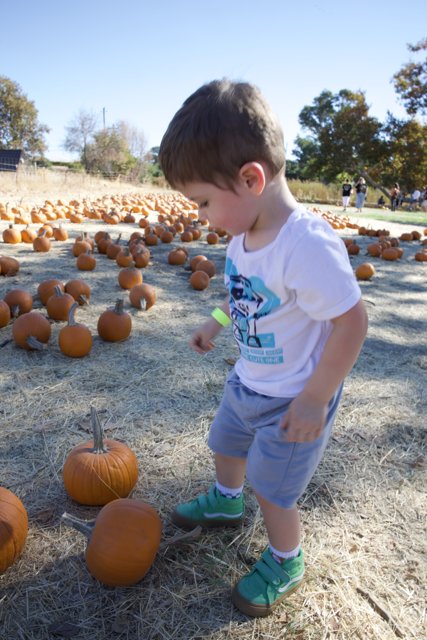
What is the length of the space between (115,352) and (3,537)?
212 cm

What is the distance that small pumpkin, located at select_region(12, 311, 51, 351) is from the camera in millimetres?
3562

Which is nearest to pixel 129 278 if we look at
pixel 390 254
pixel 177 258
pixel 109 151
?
pixel 177 258

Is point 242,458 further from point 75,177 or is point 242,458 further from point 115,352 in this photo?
point 75,177

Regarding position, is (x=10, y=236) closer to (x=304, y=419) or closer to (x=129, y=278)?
(x=129, y=278)

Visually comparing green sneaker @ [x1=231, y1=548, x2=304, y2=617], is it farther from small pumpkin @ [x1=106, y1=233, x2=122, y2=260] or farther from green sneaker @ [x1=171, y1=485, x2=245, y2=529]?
small pumpkin @ [x1=106, y1=233, x2=122, y2=260]

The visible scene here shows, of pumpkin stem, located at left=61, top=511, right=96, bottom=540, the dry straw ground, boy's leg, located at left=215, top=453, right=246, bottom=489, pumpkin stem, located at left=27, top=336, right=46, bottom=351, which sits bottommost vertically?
the dry straw ground

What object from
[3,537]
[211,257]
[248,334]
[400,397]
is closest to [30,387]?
[3,537]

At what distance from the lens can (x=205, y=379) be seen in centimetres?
339

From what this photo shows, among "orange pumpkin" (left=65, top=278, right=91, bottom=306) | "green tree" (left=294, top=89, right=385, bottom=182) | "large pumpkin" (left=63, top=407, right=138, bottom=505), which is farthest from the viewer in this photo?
"green tree" (left=294, top=89, right=385, bottom=182)

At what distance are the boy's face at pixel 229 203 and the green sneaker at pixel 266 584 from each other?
1.26 meters

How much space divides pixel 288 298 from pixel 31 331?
2664 millimetres

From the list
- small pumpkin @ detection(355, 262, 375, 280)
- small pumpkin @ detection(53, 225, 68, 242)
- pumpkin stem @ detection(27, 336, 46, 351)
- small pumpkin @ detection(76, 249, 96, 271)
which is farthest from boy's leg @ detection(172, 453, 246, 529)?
small pumpkin @ detection(53, 225, 68, 242)

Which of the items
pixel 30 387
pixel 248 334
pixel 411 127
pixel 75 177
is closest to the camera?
pixel 248 334

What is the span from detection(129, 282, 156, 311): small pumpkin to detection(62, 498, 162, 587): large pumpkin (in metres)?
3.07
